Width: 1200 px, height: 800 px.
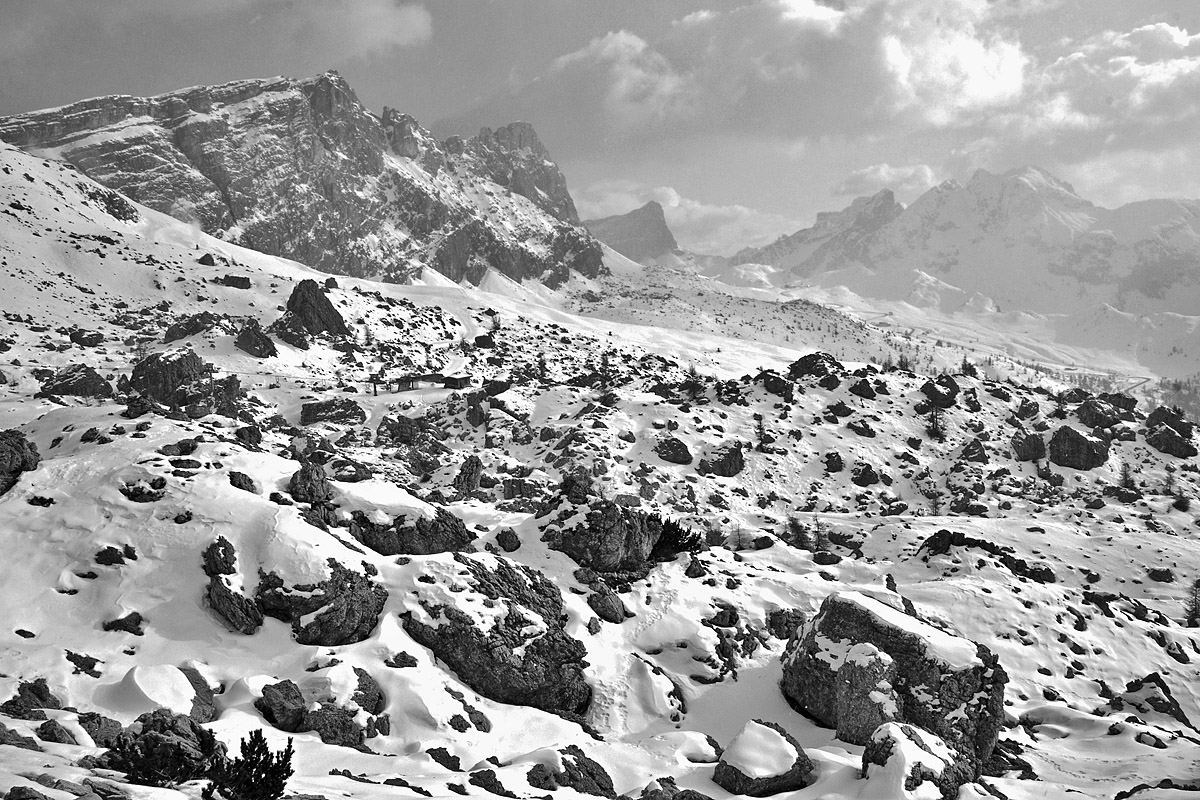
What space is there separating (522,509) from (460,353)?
83902mm

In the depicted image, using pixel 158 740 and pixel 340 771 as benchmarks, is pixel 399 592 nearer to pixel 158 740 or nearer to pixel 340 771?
pixel 340 771

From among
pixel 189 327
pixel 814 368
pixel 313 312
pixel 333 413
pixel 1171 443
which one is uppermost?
pixel 814 368

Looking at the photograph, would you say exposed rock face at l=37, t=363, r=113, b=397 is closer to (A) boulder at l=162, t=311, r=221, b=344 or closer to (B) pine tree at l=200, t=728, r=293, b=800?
(A) boulder at l=162, t=311, r=221, b=344

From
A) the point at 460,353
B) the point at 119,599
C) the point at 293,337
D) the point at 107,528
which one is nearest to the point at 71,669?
the point at 119,599

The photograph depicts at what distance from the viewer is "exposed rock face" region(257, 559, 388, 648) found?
25.4 meters

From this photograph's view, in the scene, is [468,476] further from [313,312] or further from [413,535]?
[313,312]

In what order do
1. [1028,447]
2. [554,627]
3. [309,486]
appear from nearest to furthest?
[554,627], [309,486], [1028,447]

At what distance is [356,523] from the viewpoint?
31094 mm

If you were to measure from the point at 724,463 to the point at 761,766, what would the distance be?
52.7 m

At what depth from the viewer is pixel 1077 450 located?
8150cm

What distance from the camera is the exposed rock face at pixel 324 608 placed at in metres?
25.4

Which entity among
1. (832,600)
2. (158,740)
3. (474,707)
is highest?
(832,600)

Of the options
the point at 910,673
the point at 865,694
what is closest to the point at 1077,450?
the point at 910,673

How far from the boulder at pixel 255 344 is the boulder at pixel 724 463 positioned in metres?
63.8
